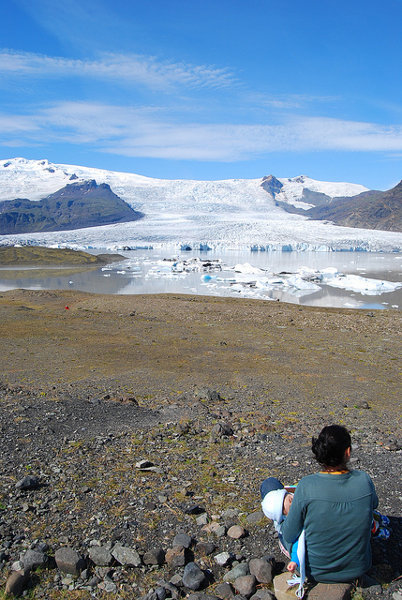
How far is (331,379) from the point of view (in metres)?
8.45

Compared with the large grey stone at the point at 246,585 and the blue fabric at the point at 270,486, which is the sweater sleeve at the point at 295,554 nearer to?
the large grey stone at the point at 246,585

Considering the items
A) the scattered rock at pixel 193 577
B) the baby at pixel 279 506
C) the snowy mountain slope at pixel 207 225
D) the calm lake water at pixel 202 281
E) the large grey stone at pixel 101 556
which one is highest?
the snowy mountain slope at pixel 207 225

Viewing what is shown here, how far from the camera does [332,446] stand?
277 cm

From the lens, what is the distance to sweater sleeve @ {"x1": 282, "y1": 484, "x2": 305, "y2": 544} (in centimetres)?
285

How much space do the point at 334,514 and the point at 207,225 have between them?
7442 centimetres

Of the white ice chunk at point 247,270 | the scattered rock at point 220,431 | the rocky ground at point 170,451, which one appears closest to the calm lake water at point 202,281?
the white ice chunk at point 247,270

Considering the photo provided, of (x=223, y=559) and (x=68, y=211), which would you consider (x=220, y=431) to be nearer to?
(x=223, y=559)

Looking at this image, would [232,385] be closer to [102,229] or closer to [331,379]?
[331,379]

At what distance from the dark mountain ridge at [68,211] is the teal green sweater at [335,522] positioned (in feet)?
311

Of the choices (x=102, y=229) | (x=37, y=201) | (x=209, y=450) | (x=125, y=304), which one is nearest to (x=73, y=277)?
(x=125, y=304)

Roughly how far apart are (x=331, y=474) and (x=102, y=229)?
7790 cm

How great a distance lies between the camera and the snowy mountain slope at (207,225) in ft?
219

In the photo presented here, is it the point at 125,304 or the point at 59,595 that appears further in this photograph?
the point at 125,304

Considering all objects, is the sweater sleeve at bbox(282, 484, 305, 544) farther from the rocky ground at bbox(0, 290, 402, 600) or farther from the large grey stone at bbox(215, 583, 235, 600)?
the large grey stone at bbox(215, 583, 235, 600)
